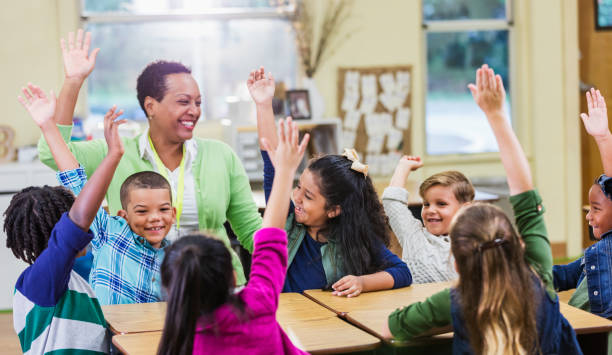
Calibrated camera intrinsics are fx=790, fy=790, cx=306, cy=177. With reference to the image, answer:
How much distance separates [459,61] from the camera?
6.13 meters

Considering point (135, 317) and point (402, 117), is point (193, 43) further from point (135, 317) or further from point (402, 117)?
point (135, 317)

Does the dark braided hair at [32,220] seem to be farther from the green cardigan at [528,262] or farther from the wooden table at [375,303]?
the green cardigan at [528,262]

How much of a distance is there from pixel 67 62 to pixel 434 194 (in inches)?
54.2

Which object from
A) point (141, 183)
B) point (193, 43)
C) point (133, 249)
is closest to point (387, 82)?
point (193, 43)

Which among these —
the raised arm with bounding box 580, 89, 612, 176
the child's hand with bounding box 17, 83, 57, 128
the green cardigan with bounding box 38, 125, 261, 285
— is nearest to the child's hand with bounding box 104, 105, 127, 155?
the child's hand with bounding box 17, 83, 57, 128

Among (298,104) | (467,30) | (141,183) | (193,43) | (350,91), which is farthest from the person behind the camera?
(467,30)

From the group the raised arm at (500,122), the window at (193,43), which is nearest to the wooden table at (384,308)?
the raised arm at (500,122)

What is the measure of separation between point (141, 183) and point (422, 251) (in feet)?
3.36

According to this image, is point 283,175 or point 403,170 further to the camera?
point 403,170

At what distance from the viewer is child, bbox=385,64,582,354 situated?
73.5 inches

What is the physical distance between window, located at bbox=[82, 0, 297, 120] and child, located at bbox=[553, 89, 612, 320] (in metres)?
3.22

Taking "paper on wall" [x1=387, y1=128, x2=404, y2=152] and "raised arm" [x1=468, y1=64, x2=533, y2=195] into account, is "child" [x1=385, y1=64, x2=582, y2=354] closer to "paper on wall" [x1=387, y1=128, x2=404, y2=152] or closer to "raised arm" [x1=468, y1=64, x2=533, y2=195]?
"raised arm" [x1=468, y1=64, x2=533, y2=195]

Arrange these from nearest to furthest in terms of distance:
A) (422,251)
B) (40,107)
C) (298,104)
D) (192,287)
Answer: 1. (192,287)
2. (40,107)
3. (422,251)
4. (298,104)

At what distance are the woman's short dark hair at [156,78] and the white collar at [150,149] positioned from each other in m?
0.15
